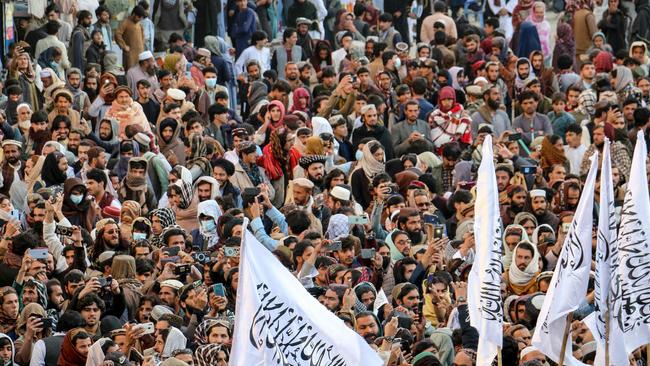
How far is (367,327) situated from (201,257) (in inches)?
94.2

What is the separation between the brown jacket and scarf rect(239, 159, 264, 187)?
17.4 feet

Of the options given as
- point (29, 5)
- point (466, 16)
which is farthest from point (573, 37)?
point (29, 5)

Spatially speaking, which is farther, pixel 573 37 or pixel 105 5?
pixel 573 37

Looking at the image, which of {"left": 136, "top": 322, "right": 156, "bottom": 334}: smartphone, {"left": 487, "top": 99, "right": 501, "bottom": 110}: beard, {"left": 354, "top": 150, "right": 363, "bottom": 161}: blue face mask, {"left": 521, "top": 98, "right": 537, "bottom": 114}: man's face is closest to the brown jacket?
{"left": 487, "top": 99, "right": 501, "bottom": 110}: beard

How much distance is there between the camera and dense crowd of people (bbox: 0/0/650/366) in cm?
1870

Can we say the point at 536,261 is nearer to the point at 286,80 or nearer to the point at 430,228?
the point at 430,228

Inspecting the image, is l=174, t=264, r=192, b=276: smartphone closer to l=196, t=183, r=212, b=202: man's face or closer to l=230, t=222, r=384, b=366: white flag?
l=196, t=183, r=212, b=202: man's face

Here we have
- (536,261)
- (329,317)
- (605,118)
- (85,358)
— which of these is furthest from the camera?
(605,118)

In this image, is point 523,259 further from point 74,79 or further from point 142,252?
point 74,79

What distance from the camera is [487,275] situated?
16.9 meters

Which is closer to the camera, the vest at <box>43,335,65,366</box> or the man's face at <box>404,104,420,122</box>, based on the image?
the vest at <box>43,335,65,366</box>

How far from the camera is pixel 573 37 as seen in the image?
104 feet

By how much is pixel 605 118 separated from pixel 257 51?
502cm

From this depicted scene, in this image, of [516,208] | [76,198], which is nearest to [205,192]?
[76,198]
